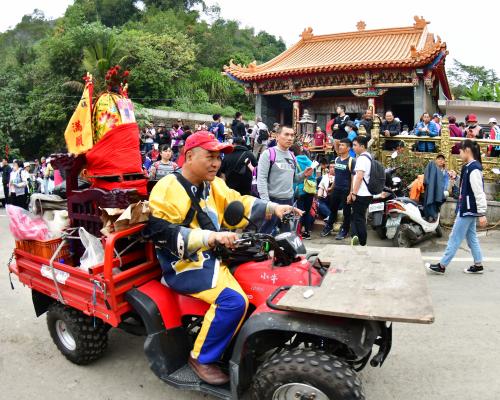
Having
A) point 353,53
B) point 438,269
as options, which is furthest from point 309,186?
point 353,53

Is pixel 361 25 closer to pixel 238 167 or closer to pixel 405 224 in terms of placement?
pixel 405 224

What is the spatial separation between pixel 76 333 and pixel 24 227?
0.95 meters

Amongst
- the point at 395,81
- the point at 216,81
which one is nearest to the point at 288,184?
the point at 395,81

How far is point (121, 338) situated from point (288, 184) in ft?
9.24

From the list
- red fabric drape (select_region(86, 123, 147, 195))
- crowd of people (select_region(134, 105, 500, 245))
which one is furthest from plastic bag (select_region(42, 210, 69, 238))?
crowd of people (select_region(134, 105, 500, 245))

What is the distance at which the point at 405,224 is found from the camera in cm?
728

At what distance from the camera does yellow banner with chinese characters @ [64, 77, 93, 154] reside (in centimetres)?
388

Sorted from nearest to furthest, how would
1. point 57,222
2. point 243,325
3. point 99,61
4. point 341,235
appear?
point 243,325 < point 57,222 < point 99,61 < point 341,235

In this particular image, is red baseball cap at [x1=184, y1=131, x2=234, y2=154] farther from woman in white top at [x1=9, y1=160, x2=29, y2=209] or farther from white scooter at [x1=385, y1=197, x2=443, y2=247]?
woman in white top at [x1=9, y1=160, x2=29, y2=209]

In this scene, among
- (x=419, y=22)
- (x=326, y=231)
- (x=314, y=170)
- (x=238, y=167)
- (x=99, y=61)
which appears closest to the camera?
(x=99, y=61)

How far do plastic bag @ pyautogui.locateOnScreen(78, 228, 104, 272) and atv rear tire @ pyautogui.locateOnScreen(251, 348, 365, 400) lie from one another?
1472mm

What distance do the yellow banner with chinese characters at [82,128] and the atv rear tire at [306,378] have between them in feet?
8.05

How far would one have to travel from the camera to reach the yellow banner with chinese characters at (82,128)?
388 centimetres

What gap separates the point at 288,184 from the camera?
584 cm
